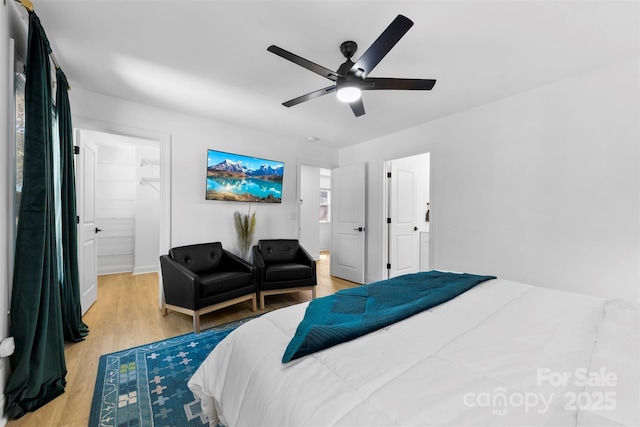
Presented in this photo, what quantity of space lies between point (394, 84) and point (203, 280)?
98.4 inches

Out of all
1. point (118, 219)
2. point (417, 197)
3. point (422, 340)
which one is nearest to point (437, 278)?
point (422, 340)

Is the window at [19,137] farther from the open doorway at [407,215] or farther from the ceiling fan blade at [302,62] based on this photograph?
the open doorway at [407,215]

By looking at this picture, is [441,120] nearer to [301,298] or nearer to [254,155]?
[254,155]

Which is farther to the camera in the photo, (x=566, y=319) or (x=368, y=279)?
(x=368, y=279)

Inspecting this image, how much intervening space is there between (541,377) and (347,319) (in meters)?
0.68

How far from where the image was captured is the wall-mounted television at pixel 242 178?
364cm

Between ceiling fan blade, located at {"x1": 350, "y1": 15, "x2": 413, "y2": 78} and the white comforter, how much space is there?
1.46 metres

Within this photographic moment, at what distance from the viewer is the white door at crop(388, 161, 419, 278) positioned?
4327mm

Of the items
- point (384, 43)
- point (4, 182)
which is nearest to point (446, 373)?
point (384, 43)

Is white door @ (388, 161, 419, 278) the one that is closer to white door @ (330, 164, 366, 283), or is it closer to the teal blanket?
white door @ (330, 164, 366, 283)

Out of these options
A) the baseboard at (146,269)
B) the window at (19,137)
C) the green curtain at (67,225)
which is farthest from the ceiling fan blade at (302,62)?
the baseboard at (146,269)

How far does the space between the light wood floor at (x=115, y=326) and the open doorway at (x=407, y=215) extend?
0.95 metres

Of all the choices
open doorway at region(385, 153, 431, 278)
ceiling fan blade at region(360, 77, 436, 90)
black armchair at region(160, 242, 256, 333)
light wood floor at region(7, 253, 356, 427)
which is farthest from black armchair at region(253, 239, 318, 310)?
ceiling fan blade at region(360, 77, 436, 90)

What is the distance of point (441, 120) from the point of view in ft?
11.4
